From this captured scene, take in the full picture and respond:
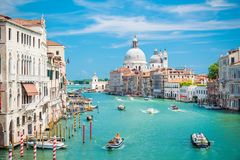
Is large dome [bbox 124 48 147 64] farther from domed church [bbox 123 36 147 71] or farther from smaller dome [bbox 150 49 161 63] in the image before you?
smaller dome [bbox 150 49 161 63]

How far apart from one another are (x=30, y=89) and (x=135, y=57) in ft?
278

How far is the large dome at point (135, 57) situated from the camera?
102375mm

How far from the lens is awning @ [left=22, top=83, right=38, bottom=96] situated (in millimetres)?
17797

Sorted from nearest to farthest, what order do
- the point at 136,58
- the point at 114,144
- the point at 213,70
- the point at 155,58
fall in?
the point at 114,144
the point at 213,70
the point at 155,58
the point at 136,58

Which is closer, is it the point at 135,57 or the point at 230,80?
the point at 230,80

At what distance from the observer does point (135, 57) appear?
336 feet

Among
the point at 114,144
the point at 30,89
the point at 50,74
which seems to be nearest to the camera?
the point at 30,89

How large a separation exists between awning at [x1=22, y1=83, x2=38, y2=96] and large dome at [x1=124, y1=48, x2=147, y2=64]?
8378 cm

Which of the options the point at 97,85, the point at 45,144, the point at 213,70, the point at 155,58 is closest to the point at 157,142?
the point at 45,144

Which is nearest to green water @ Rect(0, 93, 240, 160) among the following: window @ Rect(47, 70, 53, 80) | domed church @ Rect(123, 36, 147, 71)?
window @ Rect(47, 70, 53, 80)

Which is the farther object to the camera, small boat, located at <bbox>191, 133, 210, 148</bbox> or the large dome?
the large dome

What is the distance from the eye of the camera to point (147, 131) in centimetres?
2411

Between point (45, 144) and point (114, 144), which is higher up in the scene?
point (45, 144)

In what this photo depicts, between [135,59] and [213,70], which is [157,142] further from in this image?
[135,59]
